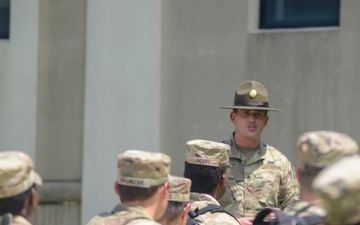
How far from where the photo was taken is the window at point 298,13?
32.5 feet

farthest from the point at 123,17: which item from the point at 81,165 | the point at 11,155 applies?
the point at 11,155

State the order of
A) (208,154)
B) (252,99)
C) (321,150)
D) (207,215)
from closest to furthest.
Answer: (321,150)
(207,215)
(208,154)
(252,99)

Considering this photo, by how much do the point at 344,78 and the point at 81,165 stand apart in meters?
2.61

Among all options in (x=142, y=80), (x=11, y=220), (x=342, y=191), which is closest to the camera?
(x=342, y=191)

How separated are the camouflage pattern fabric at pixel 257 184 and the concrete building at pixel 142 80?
2006 millimetres

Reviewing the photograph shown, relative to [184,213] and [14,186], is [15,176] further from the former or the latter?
[184,213]

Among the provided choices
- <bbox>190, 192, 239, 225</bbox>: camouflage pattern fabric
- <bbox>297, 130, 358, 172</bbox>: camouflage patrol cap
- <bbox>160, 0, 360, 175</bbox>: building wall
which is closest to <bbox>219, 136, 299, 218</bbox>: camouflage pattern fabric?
<bbox>190, 192, 239, 225</bbox>: camouflage pattern fabric

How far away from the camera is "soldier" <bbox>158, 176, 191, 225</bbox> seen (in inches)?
229

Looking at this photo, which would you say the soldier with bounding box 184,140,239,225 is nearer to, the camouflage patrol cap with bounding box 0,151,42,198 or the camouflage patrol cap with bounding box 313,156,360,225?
the camouflage patrol cap with bounding box 0,151,42,198

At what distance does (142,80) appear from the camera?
402 inches

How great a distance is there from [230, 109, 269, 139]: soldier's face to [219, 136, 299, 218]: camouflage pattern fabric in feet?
0.43

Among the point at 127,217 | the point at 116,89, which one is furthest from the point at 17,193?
the point at 116,89

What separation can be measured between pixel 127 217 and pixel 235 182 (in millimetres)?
2720

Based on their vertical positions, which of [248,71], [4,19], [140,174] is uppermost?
[4,19]
